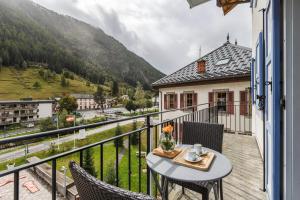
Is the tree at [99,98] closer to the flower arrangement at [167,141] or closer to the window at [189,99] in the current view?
the window at [189,99]

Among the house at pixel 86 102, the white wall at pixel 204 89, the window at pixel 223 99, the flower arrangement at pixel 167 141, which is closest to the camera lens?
the flower arrangement at pixel 167 141

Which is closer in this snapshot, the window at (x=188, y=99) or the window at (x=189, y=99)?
the window at (x=188, y=99)

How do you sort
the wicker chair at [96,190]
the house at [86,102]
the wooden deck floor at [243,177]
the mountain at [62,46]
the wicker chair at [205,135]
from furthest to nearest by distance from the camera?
the mountain at [62,46], the house at [86,102], the wooden deck floor at [243,177], the wicker chair at [205,135], the wicker chair at [96,190]

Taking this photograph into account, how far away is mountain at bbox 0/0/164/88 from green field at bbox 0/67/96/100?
4.17 meters

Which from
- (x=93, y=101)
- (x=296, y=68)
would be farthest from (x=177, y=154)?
(x=93, y=101)

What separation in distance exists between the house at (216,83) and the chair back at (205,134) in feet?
17.4

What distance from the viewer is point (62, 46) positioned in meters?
87.4

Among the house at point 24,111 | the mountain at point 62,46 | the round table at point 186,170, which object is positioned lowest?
the house at point 24,111

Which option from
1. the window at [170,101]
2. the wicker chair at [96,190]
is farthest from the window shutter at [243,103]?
the wicker chair at [96,190]

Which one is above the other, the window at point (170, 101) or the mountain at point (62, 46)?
the mountain at point (62, 46)

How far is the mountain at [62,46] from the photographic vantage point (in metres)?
67.7

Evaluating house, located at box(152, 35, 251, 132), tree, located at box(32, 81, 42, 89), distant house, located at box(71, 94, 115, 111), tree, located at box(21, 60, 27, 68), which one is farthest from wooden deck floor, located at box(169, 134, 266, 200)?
tree, located at box(21, 60, 27, 68)

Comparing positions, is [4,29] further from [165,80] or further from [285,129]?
[285,129]

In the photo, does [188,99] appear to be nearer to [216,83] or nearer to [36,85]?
[216,83]
